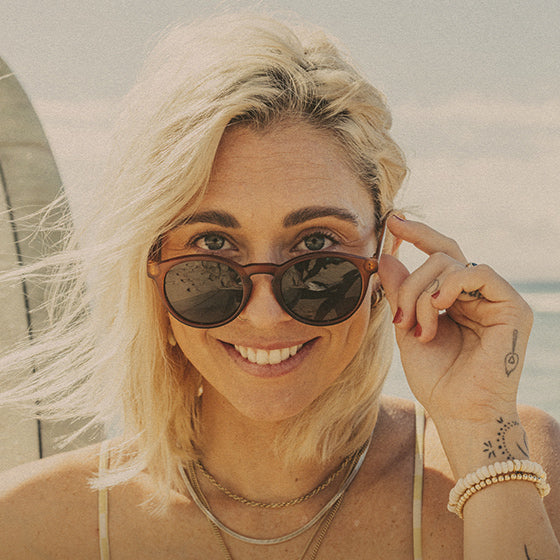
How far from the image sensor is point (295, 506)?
2.35m

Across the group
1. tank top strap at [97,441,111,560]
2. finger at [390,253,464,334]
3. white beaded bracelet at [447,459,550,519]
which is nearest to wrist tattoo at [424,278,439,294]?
finger at [390,253,464,334]

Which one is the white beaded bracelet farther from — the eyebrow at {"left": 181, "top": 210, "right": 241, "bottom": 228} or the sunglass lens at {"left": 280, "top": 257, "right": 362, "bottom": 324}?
the eyebrow at {"left": 181, "top": 210, "right": 241, "bottom": 228}

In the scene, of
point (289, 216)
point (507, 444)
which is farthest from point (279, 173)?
point (507, 444)

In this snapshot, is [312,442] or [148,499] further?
[148,499]

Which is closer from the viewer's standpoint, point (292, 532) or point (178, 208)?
point (178, 208)

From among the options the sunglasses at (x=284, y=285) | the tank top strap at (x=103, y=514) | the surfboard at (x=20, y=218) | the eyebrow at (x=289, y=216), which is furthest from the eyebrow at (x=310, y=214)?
the surfboard at (x=20, y=218)

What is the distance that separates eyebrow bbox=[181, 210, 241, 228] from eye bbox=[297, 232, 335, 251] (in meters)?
0.19

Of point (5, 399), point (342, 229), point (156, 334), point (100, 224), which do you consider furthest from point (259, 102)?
point (5, 399)

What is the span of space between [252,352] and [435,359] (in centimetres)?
53

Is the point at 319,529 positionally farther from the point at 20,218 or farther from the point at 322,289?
the point at 20,218

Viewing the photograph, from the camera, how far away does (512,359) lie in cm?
192

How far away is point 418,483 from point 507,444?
51cm

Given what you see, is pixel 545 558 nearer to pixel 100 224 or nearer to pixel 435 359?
pixel 435 359

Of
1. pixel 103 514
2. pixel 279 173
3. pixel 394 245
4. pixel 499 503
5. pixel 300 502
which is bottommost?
pixel 103 514
